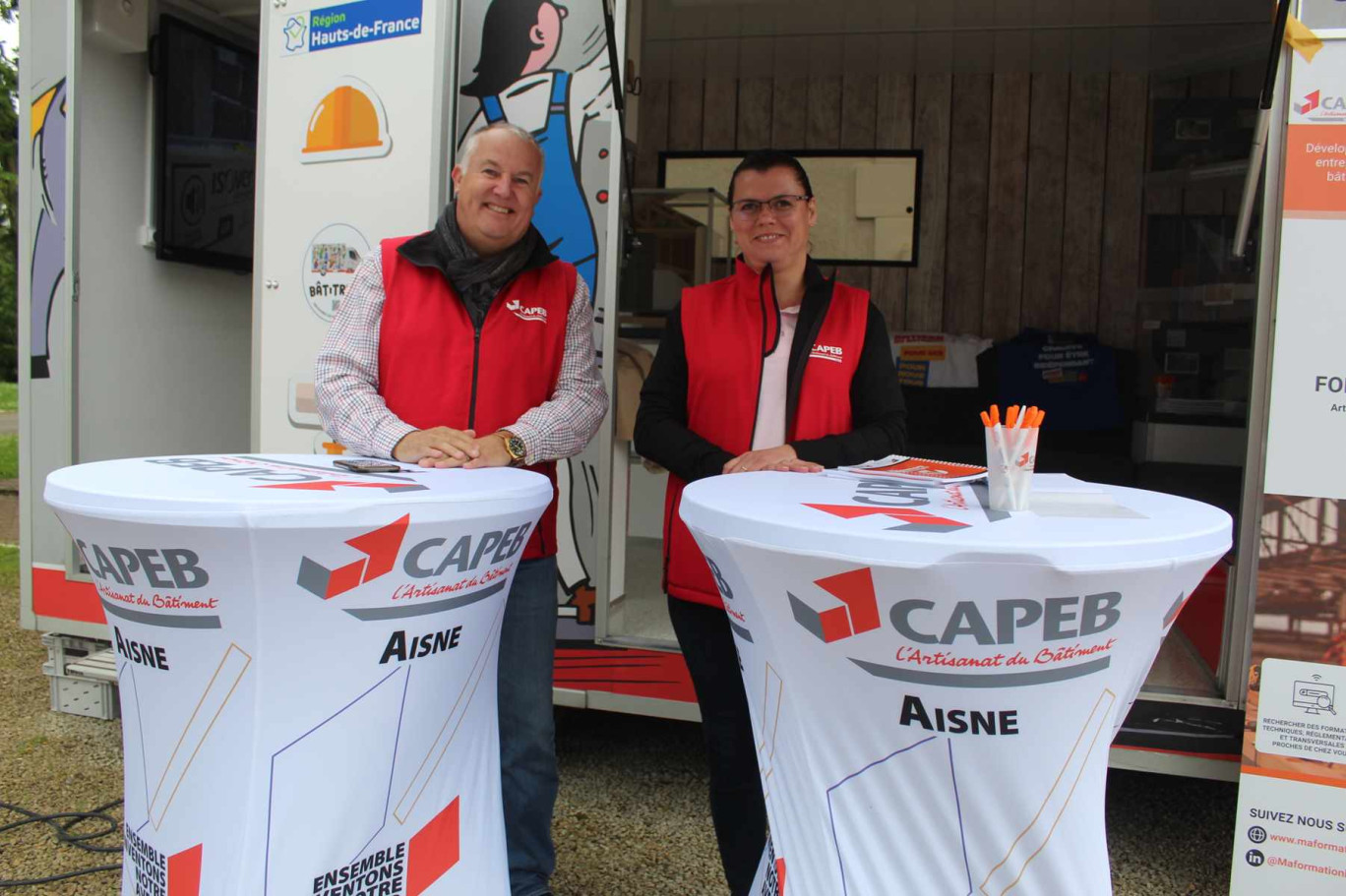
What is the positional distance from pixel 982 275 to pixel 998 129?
3.01 feet

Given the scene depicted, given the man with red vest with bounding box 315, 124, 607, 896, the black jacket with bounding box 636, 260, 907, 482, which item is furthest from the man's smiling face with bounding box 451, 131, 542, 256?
the black jacket with bounding box 636, 260, 907, 482

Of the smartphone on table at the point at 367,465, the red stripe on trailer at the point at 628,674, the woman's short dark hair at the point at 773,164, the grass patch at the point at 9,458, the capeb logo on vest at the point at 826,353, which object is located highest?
the woman's short dark hair at the point at 773,164

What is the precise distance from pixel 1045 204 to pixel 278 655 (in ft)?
20.0

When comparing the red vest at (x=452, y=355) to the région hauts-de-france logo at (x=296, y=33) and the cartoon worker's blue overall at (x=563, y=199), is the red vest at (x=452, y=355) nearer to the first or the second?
the cartoon worker's blue overall at (x=563, y=199)

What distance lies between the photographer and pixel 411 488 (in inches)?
55.4

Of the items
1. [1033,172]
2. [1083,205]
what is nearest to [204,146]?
[1033,172]

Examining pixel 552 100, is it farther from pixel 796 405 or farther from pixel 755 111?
pixel 755 111

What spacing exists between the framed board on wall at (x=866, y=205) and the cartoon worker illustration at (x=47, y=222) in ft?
12.5

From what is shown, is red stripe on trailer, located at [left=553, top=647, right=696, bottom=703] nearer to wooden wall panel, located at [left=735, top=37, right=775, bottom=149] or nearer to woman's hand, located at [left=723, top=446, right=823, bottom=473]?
woman's hand, located at [left=723, top=446, right=823, bottom=473]

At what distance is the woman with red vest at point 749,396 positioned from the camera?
1.81m

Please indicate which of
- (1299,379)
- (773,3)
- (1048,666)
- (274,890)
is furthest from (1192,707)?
(773,3)

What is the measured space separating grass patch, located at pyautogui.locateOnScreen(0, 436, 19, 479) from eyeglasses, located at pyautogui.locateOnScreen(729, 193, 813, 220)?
932 cm

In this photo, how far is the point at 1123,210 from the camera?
6.23 metres

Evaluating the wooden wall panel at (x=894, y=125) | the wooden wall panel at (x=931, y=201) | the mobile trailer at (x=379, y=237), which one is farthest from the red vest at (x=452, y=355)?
the wooden wall panel at (x=931, y=201)
